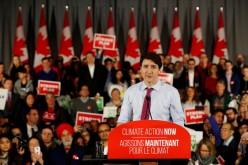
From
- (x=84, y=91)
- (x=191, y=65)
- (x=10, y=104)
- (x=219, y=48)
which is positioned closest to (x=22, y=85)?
(x=10, y=104)

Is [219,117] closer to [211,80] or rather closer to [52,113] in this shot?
[211,80]

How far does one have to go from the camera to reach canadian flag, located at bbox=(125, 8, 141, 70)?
42.4ft

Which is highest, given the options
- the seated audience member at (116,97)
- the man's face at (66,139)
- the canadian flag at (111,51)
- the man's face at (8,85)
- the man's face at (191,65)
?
the canadian flag at (111,51)

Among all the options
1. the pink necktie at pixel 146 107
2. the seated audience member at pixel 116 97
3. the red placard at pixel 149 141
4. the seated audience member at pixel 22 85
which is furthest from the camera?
the seated audience member at pixel 22 85

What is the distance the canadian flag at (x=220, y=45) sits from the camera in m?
12.8

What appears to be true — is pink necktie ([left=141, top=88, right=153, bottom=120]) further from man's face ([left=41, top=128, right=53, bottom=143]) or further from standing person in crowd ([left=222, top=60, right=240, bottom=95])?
standing person in crowd ([left=222, top=60, right=240, bottom=95])

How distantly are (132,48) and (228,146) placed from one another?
232 inches

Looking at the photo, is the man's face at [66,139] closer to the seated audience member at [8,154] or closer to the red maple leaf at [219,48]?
the seated audience member at [8,154]

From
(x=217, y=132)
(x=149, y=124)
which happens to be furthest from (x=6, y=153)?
(x=149, y=124)

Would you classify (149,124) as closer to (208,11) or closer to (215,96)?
(215,96)

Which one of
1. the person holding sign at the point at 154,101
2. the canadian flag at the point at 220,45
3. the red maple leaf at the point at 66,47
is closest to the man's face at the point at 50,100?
the red maple leaf at the point at 66,47

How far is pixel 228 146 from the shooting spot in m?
7.36

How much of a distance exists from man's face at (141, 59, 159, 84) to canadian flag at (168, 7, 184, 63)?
29.0 ft

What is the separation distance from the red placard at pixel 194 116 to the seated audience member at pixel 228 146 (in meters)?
0.80
